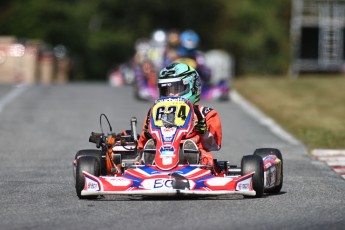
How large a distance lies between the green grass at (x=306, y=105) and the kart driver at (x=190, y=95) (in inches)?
188

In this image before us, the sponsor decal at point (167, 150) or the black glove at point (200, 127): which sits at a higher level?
the black glove at point (200, 127)

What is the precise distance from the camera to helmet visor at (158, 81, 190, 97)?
34.8 feet

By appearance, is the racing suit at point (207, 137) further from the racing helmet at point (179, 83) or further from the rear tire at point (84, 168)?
the rear tire at point (84, 168)

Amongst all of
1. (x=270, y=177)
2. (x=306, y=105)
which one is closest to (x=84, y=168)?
(x=270, y=177)

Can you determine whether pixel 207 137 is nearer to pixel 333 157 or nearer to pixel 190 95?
pixel 190 95

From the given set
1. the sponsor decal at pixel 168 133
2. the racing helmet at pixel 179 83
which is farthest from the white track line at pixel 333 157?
the sponsor decal at pixel 168 133

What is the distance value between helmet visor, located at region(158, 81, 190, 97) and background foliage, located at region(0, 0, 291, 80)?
138 feet

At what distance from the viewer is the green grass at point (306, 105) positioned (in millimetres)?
16861

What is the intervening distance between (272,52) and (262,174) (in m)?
49.0

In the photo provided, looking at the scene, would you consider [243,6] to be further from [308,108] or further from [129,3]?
[308,108]

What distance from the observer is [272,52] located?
191 ft

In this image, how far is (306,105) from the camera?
23.7 metres

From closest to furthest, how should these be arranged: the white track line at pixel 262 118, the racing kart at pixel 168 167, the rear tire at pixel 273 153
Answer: the racing kart at pixel 168 167 → the rear tire at pixel 273 153 → the white track line at pixel 262 118

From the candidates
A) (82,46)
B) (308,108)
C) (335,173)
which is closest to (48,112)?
(308,108)
